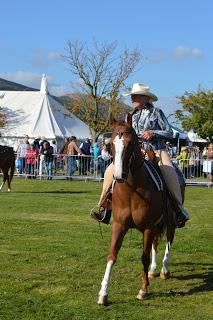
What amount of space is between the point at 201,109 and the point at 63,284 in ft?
155

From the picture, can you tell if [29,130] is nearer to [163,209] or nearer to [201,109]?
[201,109]

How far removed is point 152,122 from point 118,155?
1.55 meters

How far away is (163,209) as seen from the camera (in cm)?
730

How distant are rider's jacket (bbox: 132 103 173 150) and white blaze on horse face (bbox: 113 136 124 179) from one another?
4.47 feet

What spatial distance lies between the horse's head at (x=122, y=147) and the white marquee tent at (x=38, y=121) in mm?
30212

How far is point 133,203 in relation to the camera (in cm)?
689

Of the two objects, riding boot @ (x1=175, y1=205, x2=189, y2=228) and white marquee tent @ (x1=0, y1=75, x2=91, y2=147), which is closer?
riding boot @ (x1=175, y1=205, x2=189, y2=228)

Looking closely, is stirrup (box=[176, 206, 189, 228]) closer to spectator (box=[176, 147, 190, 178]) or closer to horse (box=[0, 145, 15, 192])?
horse (box=[0, 145, 15, 192])

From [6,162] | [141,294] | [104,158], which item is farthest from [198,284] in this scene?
[104,158]

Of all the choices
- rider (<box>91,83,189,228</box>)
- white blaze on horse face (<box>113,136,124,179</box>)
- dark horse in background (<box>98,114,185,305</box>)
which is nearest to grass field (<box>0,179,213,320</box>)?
dark horse in background (<box>98,114,185,305</box>)

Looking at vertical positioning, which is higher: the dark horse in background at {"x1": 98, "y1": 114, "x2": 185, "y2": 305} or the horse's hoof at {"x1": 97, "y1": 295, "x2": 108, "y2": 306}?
the dark horse in background at {"x1": 98, "y1": 114, "x2": 185, "y2": 305}

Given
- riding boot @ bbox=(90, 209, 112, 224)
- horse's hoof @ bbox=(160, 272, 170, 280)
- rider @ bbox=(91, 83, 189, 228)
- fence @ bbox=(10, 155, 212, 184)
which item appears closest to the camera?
rider @ bbox=(91, 83, 189, 228)

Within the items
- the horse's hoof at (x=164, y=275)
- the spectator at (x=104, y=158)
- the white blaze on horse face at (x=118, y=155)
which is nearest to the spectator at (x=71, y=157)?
the spectator at (x=104, y=158)

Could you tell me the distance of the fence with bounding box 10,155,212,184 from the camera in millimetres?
27641
